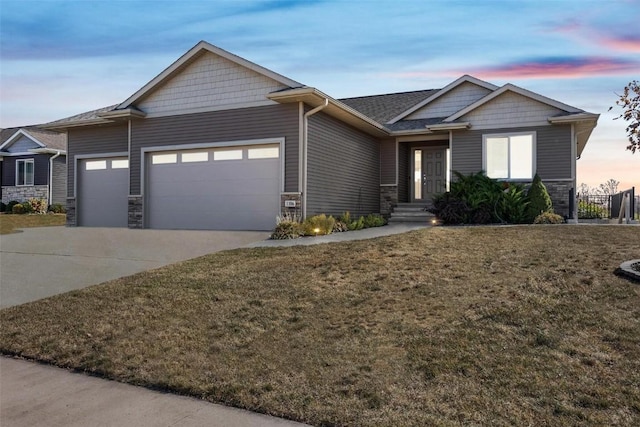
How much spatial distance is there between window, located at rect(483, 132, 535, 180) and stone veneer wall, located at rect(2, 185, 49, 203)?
23.5 metres

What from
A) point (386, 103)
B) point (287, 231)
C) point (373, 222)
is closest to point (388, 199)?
point (373, 222)

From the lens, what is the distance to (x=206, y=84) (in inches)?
531

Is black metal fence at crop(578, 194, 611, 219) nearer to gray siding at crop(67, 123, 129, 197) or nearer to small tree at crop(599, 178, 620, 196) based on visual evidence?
gray siding at crop(67, 123, 129, 197)

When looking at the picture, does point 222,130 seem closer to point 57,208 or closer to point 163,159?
point 163,159

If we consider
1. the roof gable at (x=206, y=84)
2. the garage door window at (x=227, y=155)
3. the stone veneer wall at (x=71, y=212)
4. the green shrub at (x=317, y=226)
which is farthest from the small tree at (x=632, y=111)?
the stone veneer wall at (x=71, y=212)

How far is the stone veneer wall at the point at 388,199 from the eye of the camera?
1683 centimetres

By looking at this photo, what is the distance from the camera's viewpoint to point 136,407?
3.39m

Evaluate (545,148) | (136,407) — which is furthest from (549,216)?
(136,407)

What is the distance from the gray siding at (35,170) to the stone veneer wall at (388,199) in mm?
19726

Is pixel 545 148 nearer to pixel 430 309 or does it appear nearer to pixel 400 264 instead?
pixel 400 264

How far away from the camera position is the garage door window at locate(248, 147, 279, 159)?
1262cm

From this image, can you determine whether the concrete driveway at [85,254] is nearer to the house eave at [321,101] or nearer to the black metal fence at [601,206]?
the house eave at [321,101]

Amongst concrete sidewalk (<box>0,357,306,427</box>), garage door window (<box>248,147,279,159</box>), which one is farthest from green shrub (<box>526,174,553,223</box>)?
concrete sidewalk (<box>0,357,306,427</box>)

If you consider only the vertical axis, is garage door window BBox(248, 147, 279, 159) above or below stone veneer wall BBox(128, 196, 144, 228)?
above
